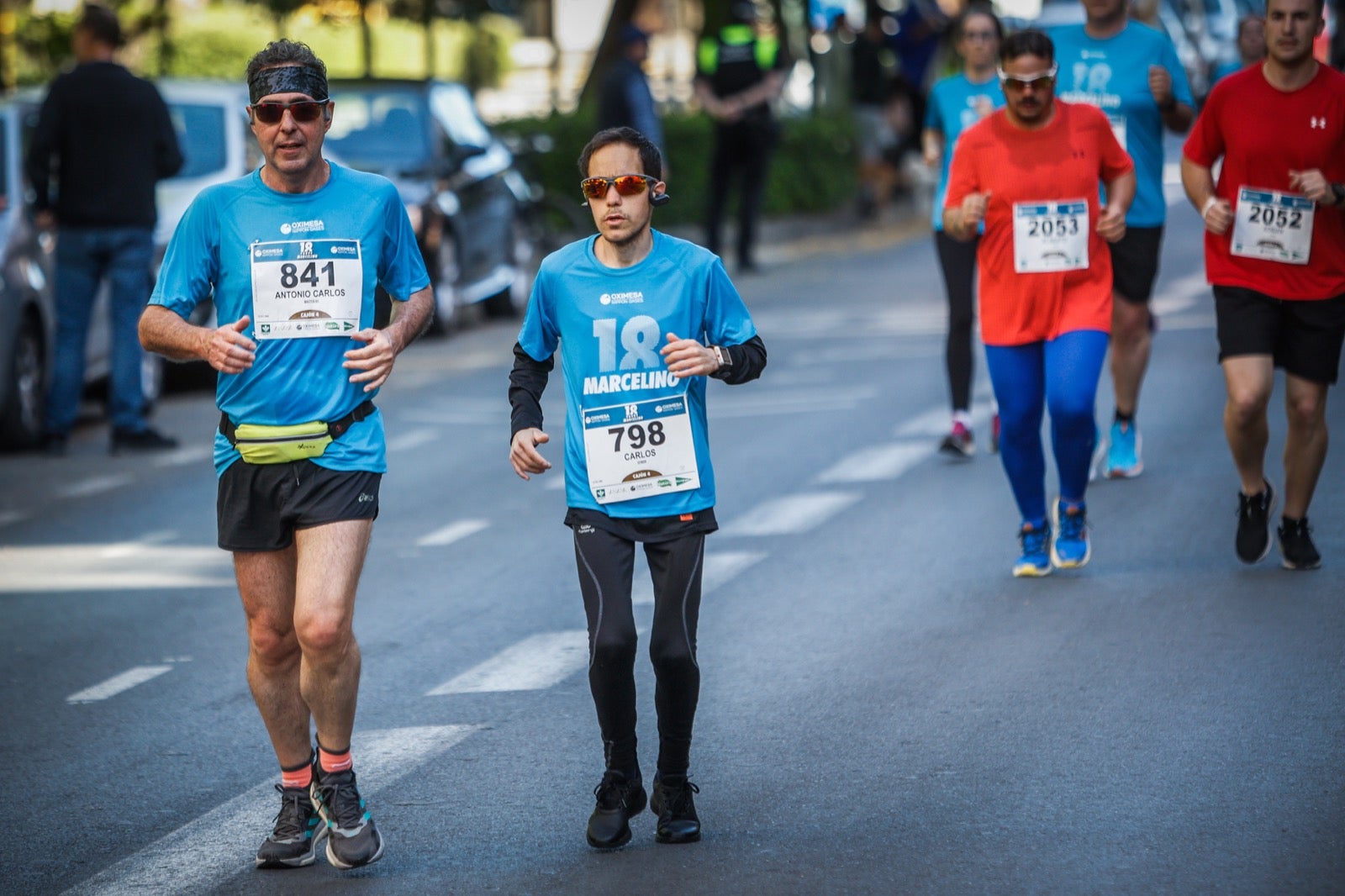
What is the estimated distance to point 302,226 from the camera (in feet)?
17.5

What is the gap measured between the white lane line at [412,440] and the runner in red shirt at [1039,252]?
4.97 metres

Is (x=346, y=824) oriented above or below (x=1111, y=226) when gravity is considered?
below

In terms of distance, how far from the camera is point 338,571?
5230mm

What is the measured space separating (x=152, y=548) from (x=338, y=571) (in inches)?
186

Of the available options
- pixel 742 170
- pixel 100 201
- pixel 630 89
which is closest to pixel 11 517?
pixel 100 201

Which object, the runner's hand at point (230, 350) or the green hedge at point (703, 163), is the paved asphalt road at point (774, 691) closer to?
the runner's hand at point (230, 350)

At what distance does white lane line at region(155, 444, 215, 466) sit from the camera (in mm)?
11984

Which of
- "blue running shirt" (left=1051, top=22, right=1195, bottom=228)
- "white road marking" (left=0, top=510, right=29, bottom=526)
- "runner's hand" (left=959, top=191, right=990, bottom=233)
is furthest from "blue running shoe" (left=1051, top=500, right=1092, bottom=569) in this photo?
"white road marking" (left=0, top=510, right=29, bottom=526)

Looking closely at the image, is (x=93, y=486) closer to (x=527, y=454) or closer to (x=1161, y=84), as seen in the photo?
(x=1161, y=84)

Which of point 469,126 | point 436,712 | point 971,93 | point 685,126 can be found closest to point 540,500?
point 971,93

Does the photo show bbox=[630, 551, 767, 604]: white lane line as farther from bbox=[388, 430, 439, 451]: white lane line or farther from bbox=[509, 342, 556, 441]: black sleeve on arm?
bbox=[388, 430, 439, 451]: white lane line

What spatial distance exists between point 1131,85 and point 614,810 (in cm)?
561

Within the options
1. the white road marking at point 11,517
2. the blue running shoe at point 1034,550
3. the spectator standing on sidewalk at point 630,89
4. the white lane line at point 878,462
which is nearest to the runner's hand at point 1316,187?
the blue running shoe at point 1034,550

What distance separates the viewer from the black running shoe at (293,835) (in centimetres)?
525
